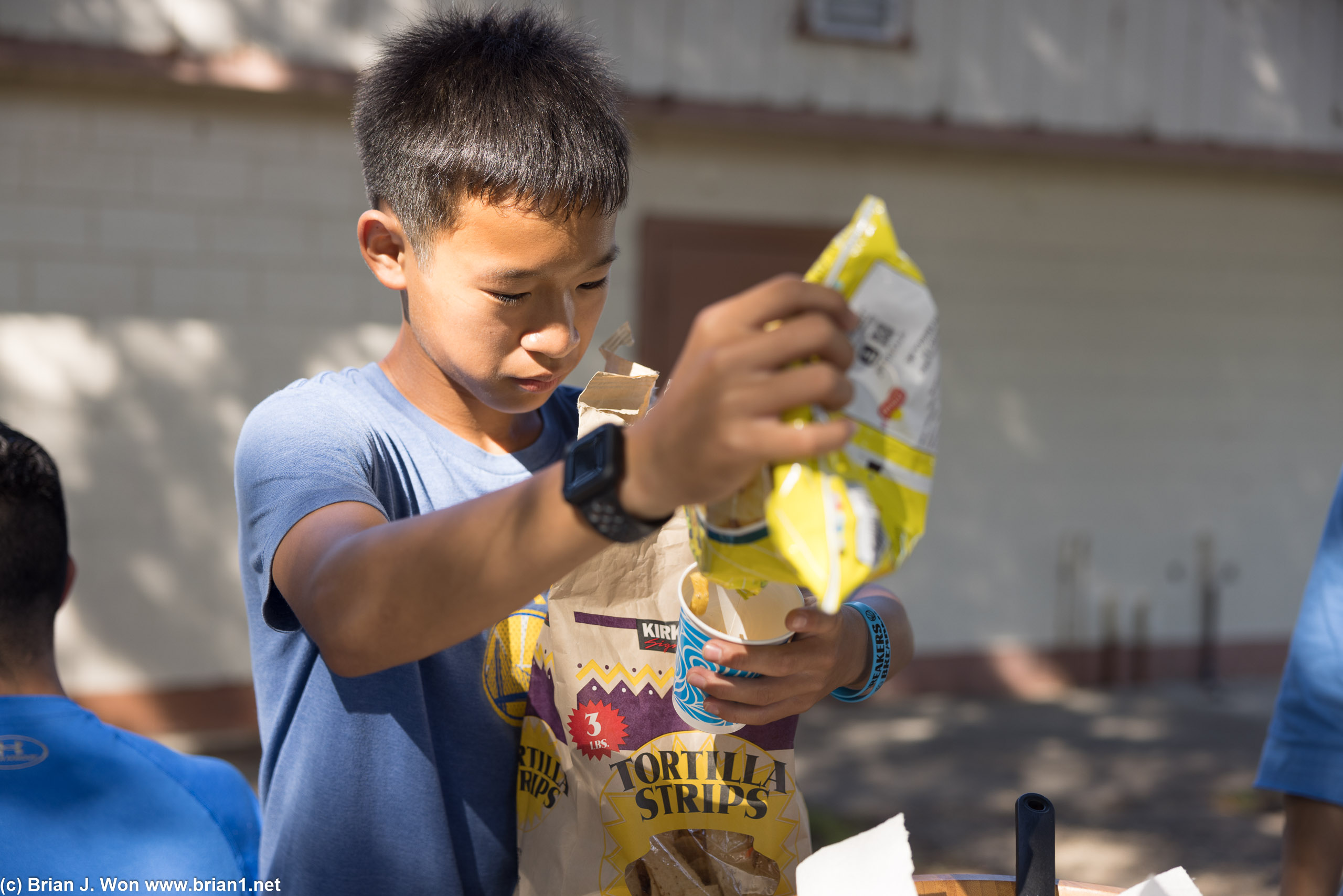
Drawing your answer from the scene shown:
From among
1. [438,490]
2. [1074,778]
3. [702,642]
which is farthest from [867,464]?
[1074,778]

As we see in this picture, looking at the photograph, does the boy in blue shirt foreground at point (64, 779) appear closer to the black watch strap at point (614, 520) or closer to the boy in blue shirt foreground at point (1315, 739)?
the black watch strap at point (614, 520)

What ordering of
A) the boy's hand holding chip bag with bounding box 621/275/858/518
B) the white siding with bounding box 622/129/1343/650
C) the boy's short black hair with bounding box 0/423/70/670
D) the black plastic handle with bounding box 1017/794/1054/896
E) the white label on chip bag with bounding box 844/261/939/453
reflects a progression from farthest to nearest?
the white siding with bounding box 622/129/1343/650 < the boy's short black hair with bounding box 0/423/70/670 < the black plastic handle with bounding box 1017/794/1054/896 < the white label on chip bag with bounding box 844/261/939/453 < the boy's hand holding chip bag with bounding box 621/275/858/518

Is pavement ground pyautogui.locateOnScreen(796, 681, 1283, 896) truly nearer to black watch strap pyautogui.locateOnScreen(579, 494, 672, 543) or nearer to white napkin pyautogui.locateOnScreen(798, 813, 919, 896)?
white napkin pyautogui.locateOnScreen(798, 813, 919, 896)

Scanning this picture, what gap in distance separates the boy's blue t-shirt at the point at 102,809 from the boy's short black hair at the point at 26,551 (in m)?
0.10

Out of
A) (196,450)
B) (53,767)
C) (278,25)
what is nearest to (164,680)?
(196,450)

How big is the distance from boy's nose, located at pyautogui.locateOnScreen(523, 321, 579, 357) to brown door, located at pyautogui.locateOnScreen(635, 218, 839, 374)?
4.63 meters

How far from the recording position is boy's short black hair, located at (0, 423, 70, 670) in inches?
74.4

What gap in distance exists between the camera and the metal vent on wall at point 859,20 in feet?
20.4

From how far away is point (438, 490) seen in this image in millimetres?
1555

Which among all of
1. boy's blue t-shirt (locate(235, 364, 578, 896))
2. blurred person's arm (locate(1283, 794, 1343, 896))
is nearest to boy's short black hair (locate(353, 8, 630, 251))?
boy's blue t-shirt (locate(235, 364, 578, 896))

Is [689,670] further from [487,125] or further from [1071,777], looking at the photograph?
[1071,777]

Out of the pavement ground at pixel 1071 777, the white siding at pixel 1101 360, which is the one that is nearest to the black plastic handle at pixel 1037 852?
the pavement ground at pixel 1071 777

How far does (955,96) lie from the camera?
6.55 meters

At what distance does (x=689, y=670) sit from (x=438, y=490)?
0.46 m
